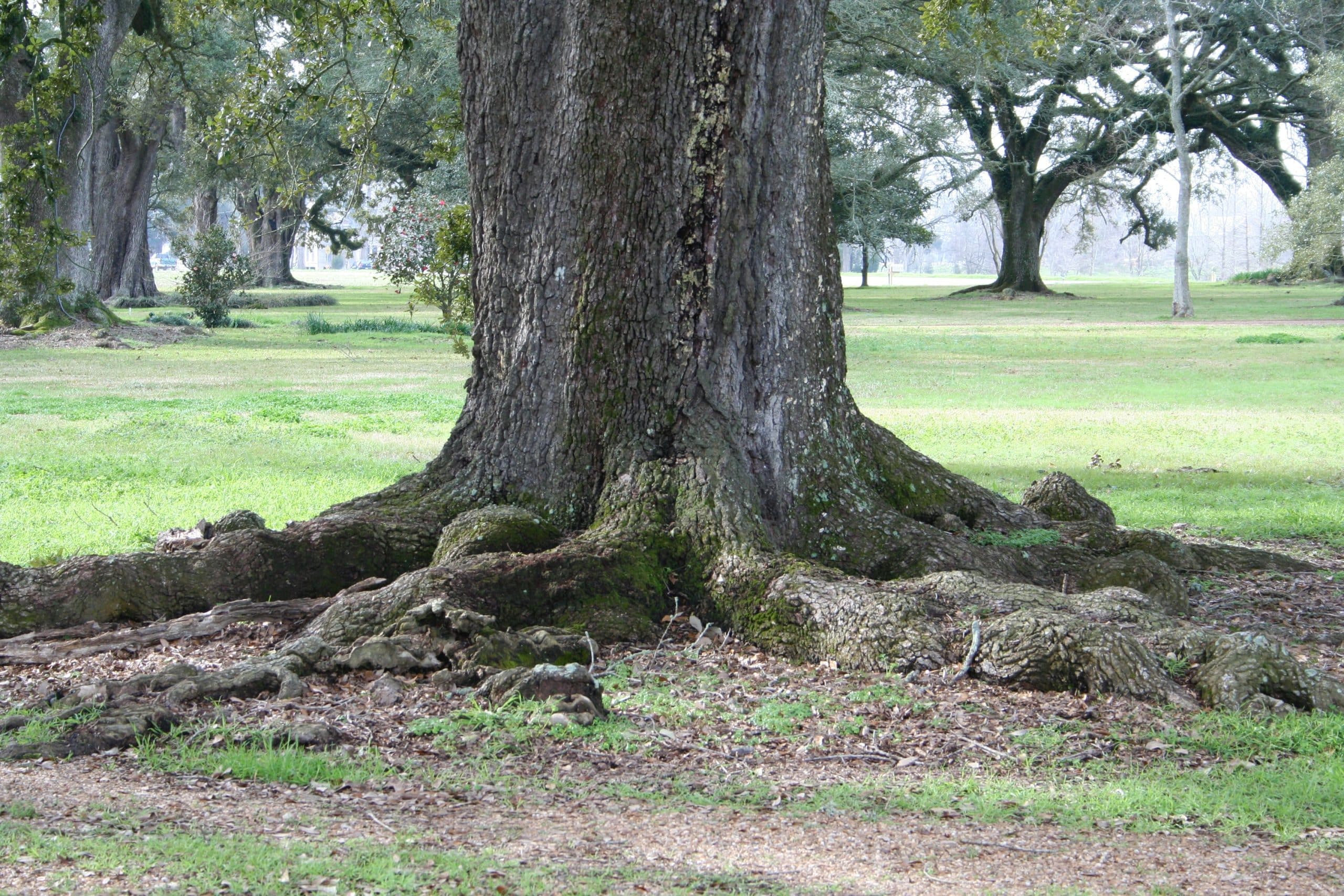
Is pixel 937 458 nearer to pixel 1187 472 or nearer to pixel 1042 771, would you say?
pixel 1187 472

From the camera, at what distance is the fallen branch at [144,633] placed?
19.1ft

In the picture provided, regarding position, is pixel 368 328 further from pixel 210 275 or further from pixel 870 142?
pixel 870 142

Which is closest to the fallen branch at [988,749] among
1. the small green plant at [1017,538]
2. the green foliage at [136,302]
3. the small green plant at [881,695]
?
the small green plant at [881,695]

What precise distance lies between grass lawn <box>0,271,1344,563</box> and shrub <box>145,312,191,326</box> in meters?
2.79

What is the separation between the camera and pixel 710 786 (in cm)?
429

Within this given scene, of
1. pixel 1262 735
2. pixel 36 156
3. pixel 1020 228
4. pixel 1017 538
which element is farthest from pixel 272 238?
pixel 1262 735

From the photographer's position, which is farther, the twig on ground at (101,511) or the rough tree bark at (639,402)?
the twig on ground at (101,511)

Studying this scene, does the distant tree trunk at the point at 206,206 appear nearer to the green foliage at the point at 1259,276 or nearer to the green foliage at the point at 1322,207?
the green foliage at the point at 1322,207

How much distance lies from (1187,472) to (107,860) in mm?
10004

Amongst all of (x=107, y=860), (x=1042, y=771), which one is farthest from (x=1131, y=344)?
(x=107, y=860)

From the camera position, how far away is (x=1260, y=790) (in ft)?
13.7

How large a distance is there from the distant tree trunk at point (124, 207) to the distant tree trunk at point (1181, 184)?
31.9m

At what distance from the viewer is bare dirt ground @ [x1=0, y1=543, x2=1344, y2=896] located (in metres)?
3.58

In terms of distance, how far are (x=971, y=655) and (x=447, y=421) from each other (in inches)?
392
